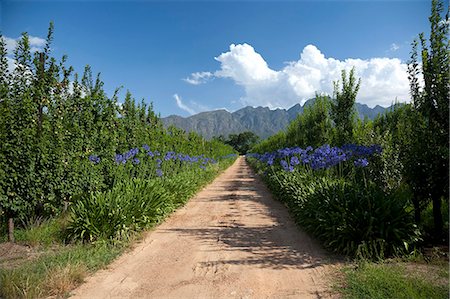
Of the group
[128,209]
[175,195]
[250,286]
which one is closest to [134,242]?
[128,209]

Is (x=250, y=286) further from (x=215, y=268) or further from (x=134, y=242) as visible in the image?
(x=134, y=242)

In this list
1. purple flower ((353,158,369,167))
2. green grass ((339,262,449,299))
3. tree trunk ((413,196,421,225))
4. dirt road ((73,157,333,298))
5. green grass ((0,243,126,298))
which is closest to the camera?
green grass ((339,262,449,299))

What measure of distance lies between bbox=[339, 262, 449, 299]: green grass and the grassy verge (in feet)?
11.3

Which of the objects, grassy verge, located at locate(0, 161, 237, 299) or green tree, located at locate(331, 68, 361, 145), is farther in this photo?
green tree, located at locate(331, 68, 361, 145)

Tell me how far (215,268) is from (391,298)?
2.27 m

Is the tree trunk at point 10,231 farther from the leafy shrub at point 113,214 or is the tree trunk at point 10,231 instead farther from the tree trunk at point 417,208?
the tree trunk at point 417,208

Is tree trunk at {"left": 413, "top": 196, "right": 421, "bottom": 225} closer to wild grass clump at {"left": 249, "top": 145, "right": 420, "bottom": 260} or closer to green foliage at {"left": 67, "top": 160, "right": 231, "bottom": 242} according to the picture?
wild grass clump at {"left": 249, "top": 145, "right": 420, "bottom": 260}

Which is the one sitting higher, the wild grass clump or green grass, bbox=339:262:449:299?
the wild grass clump

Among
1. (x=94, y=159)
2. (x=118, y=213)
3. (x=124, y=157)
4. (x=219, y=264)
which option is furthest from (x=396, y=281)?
(x=124, y=157)

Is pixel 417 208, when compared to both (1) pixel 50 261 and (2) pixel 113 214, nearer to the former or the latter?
(2) pixel 113 214

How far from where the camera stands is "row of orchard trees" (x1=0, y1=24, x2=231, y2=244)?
5.63m

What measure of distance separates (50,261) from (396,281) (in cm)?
476

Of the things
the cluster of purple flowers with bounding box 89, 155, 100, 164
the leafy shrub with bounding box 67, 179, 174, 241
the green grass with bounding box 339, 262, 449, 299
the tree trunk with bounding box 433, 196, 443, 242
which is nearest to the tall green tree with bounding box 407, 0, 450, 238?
the tree trunk with bounding box 433, 196, 443, 242

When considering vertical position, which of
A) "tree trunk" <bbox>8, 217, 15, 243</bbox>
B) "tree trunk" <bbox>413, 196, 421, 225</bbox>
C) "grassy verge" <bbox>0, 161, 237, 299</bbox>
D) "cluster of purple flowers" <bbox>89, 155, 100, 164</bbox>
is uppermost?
"cluster of purple flowers" <bbox>89, 155, 100, 164</bbox>
